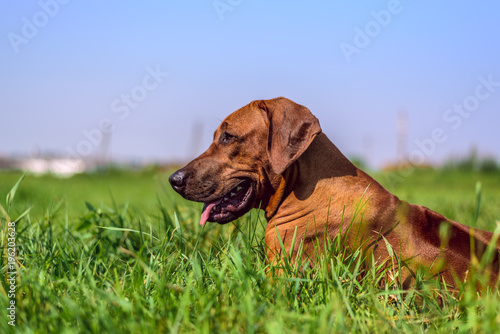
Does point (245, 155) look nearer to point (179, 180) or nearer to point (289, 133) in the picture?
point (289, 133)

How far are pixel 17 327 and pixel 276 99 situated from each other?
79.7 inches

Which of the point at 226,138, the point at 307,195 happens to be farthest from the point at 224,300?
the point at 226,138

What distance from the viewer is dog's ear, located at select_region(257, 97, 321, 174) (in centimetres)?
299

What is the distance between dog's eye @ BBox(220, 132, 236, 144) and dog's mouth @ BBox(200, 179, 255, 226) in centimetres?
30

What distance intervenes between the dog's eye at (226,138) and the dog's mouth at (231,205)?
30 centimetres

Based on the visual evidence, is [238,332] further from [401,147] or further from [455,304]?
[401,147]

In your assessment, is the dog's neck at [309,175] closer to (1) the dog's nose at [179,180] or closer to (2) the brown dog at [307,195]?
(2) the brown dog at [307,195]

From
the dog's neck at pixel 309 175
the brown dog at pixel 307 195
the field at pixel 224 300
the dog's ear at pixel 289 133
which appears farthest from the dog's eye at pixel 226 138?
the field at pixel 224 300

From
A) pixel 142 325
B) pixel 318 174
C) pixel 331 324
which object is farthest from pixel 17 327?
pixel 318 174

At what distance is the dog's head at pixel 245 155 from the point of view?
10.0 feet

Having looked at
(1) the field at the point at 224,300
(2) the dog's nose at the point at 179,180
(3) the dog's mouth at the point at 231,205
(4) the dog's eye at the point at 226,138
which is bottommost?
(1) the field at the point at 224,300

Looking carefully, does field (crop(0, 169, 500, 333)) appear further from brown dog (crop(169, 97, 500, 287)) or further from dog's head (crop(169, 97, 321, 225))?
dog's head (crop(169, 97, 321, 225))

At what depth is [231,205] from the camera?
131 inches

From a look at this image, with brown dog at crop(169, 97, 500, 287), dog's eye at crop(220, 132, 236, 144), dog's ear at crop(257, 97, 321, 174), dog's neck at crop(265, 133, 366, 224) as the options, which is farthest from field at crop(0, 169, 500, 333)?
dog's eye at crop(220, 132, 236, 144)
